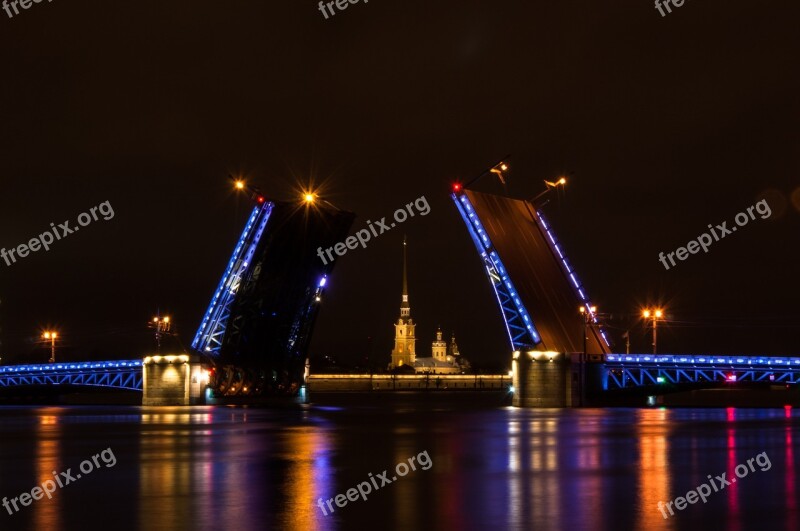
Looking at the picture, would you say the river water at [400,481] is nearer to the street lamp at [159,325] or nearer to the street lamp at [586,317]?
the street lamp at [586,317]

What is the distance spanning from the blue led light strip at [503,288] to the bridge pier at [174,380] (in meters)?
19.9

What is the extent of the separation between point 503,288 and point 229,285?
16.5 meters

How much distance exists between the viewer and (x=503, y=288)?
6831 cm

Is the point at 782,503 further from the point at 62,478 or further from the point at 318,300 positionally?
the point at 318,300

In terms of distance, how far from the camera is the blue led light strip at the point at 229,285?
205 ft

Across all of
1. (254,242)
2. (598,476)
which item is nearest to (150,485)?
(598,476)

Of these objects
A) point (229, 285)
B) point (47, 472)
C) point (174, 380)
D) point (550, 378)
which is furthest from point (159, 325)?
point (47, 472)

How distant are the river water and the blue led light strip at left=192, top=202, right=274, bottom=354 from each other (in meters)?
29.3

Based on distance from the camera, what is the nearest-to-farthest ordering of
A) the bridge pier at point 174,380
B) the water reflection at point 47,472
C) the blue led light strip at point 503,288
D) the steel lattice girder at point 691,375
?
the water reflection at point 47,472
the blue led light strip at point 503,288
the steel lattice girder at point 691,375
the bridge pier at point 174,380

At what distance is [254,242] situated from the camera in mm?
63031

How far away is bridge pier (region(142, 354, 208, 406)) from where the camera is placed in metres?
73.4

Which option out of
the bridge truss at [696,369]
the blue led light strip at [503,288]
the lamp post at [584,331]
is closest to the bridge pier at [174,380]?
the blue led light strip at [503,288]

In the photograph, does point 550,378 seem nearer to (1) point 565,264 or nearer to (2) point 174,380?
(1) point 565,264

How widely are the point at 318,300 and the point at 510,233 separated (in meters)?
13.0
